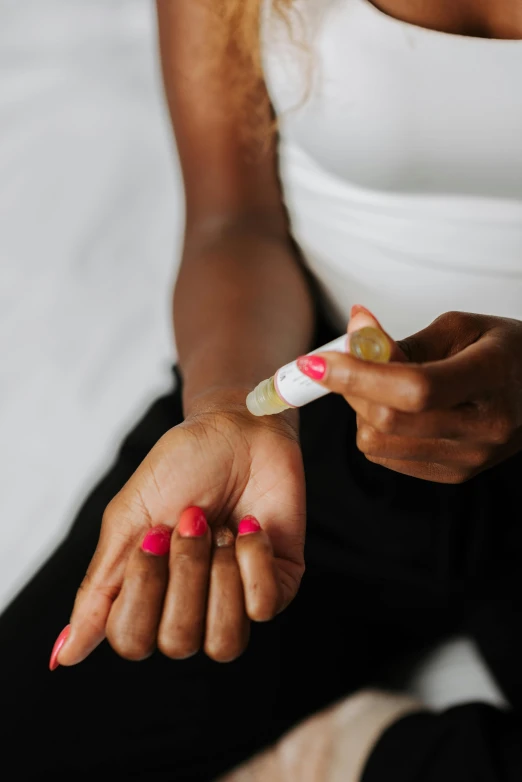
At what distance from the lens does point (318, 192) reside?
0.75 m

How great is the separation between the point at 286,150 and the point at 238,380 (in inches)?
11.2

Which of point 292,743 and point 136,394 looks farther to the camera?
point 136,394

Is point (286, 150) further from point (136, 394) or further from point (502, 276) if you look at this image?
point (136, 394)

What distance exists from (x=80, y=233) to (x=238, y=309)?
490mm

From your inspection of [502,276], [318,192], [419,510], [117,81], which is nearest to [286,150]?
[318,192]

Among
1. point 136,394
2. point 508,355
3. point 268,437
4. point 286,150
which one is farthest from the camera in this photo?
point 136,394

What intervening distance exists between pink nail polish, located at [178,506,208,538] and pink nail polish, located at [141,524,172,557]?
15mm

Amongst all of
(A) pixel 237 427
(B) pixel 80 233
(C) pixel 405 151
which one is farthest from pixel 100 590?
(B) pixel 80 233

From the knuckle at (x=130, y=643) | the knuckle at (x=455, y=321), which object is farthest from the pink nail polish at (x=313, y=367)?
the knuckle at (x=130, y=643)

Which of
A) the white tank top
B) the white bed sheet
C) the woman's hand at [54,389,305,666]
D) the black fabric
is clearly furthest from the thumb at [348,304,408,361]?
the white bed sheet

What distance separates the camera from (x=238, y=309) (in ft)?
2.43

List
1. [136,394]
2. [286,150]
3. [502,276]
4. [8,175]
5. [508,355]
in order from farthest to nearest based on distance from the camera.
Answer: [8,175] → [136,394] → [286,150] → [502,276] → [508,355]

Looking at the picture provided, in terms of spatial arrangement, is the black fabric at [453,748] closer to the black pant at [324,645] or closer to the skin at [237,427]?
the black pant at [324,645]

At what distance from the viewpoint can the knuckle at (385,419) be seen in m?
0.41
